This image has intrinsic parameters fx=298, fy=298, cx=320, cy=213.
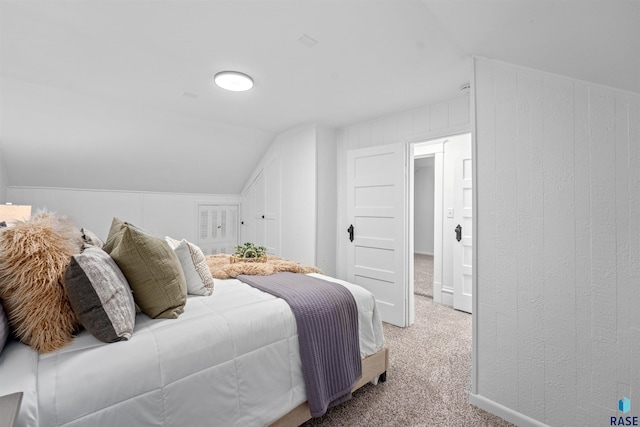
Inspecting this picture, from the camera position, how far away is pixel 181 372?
4.10ft

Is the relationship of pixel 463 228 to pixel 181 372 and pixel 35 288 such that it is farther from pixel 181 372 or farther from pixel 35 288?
pixel 35 288

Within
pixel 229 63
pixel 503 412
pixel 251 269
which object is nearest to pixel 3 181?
pixel 229 63

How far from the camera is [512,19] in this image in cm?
147

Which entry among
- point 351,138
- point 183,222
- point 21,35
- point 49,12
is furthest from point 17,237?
point 183,222

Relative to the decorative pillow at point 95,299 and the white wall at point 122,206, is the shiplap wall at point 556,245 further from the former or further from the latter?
the white wall at point 122,206

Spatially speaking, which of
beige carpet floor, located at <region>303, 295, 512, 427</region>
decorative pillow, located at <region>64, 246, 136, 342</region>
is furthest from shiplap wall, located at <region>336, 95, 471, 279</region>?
decorative pillow, located at <region>64, 246, 136, 342</region>

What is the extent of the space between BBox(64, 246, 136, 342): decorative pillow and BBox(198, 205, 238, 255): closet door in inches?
135

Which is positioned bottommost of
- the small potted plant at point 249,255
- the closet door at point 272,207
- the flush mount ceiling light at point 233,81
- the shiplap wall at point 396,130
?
the small potted plant at point 249,255

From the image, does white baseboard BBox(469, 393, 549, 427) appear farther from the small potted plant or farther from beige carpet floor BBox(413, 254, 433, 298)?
beige carpet floor BBox(413, 254, 433, 298)

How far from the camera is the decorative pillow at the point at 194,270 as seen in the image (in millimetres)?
1852

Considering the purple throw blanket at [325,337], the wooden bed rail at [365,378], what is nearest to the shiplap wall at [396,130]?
the wooden bed rail at [365,378]

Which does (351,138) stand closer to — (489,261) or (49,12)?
(489,261)

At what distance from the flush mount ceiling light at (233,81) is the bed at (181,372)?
1.73 metres

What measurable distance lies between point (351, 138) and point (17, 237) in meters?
3.23
